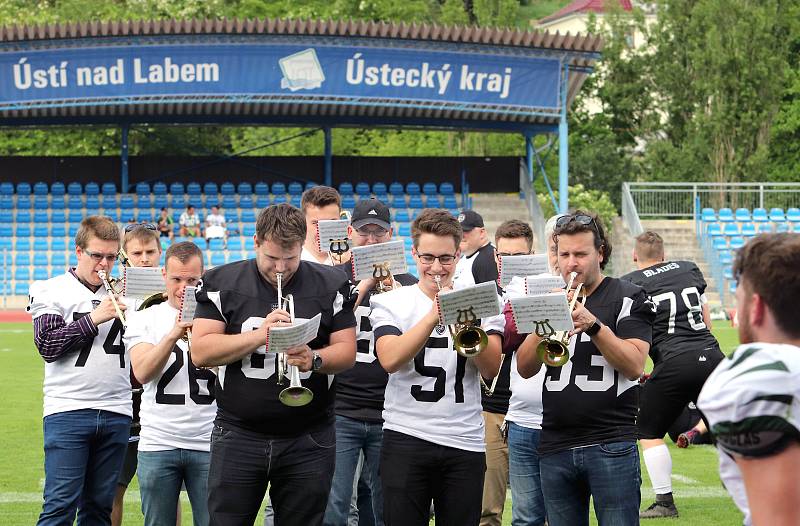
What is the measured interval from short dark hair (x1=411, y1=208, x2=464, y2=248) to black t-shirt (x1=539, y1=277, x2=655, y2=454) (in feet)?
2.06

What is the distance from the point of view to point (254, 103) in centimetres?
2697

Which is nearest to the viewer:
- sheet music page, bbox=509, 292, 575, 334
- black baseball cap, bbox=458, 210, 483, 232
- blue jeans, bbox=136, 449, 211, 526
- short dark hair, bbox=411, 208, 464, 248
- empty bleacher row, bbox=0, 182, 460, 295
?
sheet music page, bbox=509, 292, 575, 334

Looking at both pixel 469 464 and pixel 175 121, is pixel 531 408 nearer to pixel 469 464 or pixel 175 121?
pixel 469 464

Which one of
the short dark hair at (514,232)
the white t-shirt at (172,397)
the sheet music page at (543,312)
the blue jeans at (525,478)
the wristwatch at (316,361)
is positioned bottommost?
the blue jeans at (525,478)

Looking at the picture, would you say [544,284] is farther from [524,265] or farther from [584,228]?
[524,265]

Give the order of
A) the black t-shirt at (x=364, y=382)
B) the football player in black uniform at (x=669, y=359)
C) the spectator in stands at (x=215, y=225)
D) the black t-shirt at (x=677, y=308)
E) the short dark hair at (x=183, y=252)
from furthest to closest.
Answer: the spectator in stands at (x=215, y=225)
the football player in black uniform at (x=669, y=359)
the black t-shirt at (x=677, y=308)
the black t-shirt at (x=364, y=382)
the short dark hair at (x=183, y=252)

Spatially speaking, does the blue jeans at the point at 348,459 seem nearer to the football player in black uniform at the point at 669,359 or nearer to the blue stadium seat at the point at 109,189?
the football player in black uniform at the point at 669,359

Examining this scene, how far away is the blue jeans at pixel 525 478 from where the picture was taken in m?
5.88

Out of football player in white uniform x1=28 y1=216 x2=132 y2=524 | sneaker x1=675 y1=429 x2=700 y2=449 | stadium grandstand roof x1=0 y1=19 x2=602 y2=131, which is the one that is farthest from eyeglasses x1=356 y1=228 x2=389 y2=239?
stadium grandstand roof x1=0 y1=19 x2=602 y2=131

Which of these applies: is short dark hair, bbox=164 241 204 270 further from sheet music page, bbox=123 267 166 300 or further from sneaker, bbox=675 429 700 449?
sneaker, bbox=675 429 700 449

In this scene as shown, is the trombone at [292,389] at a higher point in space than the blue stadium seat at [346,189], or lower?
lower

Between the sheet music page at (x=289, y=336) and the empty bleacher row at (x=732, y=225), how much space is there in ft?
82.3

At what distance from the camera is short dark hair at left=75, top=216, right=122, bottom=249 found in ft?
19.6

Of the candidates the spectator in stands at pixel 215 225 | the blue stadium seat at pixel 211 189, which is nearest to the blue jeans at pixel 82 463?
the spectator in stands at pixel 215 225
